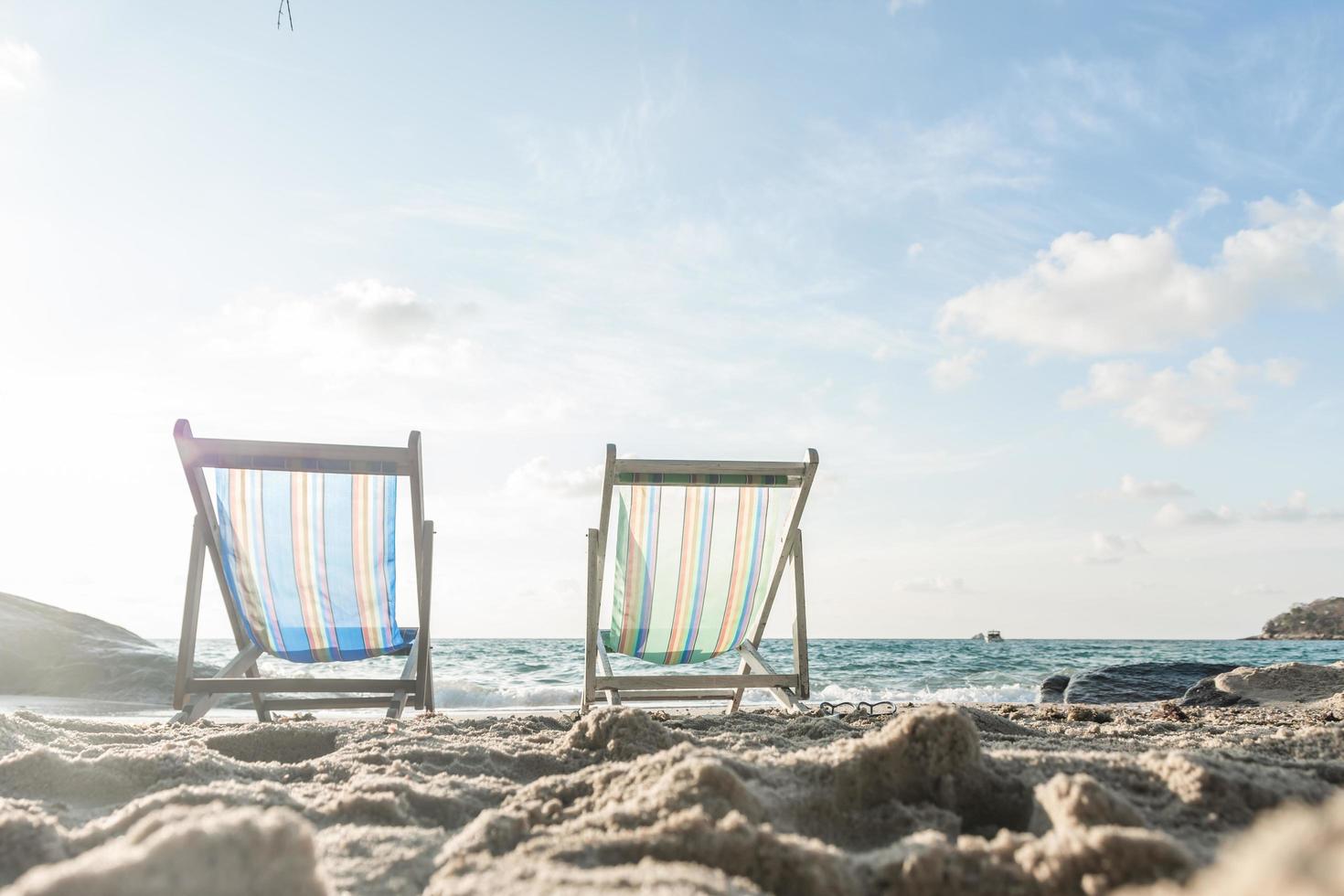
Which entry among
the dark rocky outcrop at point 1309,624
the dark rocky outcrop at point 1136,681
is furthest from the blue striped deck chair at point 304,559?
the dark rocky outcrop at point 1309,624

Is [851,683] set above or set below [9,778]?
below

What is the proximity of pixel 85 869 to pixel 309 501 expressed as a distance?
10.8 feet

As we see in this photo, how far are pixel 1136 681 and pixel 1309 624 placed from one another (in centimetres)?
4267

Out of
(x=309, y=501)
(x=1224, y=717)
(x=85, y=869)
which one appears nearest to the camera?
(x=85, y=869)

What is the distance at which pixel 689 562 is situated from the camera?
426 cm

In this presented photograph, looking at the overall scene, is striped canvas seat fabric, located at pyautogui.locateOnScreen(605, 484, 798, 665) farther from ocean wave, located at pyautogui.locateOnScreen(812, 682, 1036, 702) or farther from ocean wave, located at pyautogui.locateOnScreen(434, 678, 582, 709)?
ocean wave, located at pyautogui.locateOnScreen(812, 682, 1036, 702)

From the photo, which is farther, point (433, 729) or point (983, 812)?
point (433, 729)

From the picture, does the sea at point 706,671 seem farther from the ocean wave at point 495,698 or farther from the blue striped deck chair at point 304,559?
the blue striped deck chair at point 304,559

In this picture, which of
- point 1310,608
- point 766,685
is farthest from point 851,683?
point 1310,608

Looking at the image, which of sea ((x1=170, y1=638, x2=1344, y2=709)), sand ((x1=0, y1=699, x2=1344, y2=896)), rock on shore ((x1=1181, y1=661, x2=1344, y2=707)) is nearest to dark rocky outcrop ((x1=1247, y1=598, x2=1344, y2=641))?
sea ((x1=170, y1=638, x2=1344, y2=709))

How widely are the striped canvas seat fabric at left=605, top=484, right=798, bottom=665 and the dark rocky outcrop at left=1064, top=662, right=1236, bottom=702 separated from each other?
4493mm

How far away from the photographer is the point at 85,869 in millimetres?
832

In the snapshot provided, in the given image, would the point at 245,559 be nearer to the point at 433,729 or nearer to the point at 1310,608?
the point at 433,729

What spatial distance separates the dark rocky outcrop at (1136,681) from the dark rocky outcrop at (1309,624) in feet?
131
